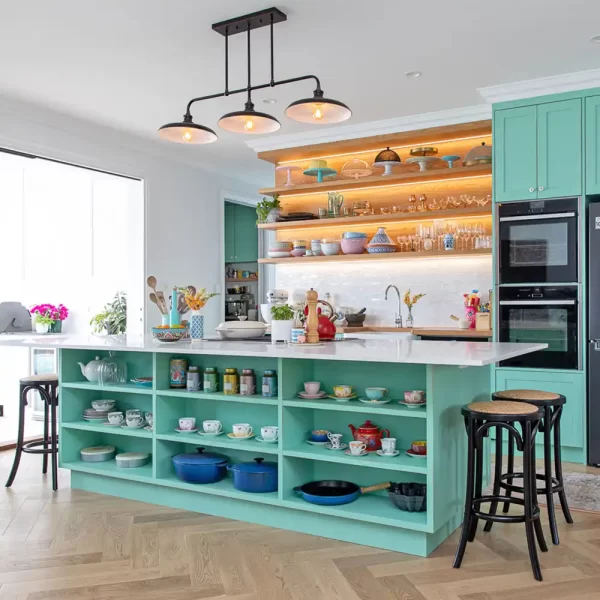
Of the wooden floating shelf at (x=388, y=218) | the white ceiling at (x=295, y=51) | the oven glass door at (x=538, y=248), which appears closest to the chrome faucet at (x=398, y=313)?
the wooden floating shelf at (x=388, y=218)

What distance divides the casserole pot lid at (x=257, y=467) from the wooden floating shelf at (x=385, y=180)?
301 centimetres

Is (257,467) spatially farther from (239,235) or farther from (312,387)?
(239,235)

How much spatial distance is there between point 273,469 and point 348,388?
59cm

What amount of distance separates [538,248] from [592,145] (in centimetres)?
78

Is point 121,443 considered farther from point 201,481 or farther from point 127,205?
point 127,205

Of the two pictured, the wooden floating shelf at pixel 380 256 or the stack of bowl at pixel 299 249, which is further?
the stack of bowl at pixel 299 249

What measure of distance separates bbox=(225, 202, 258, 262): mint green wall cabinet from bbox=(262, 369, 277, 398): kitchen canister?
5.61m

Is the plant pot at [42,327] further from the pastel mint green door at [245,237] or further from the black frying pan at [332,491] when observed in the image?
the black frying pan at [332,491]

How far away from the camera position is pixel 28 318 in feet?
22.1

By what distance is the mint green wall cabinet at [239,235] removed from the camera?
8.89 m

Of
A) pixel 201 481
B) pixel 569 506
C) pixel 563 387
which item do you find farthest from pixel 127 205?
pixel 569 506

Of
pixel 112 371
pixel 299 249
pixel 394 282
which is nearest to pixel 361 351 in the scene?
pixel 112 371

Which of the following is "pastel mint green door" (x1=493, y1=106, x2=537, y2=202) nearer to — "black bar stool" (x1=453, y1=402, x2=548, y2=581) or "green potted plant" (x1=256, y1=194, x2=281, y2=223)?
"green potted plant" (x1=256, y1=194, x2=281, y2=223)

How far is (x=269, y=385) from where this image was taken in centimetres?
334
